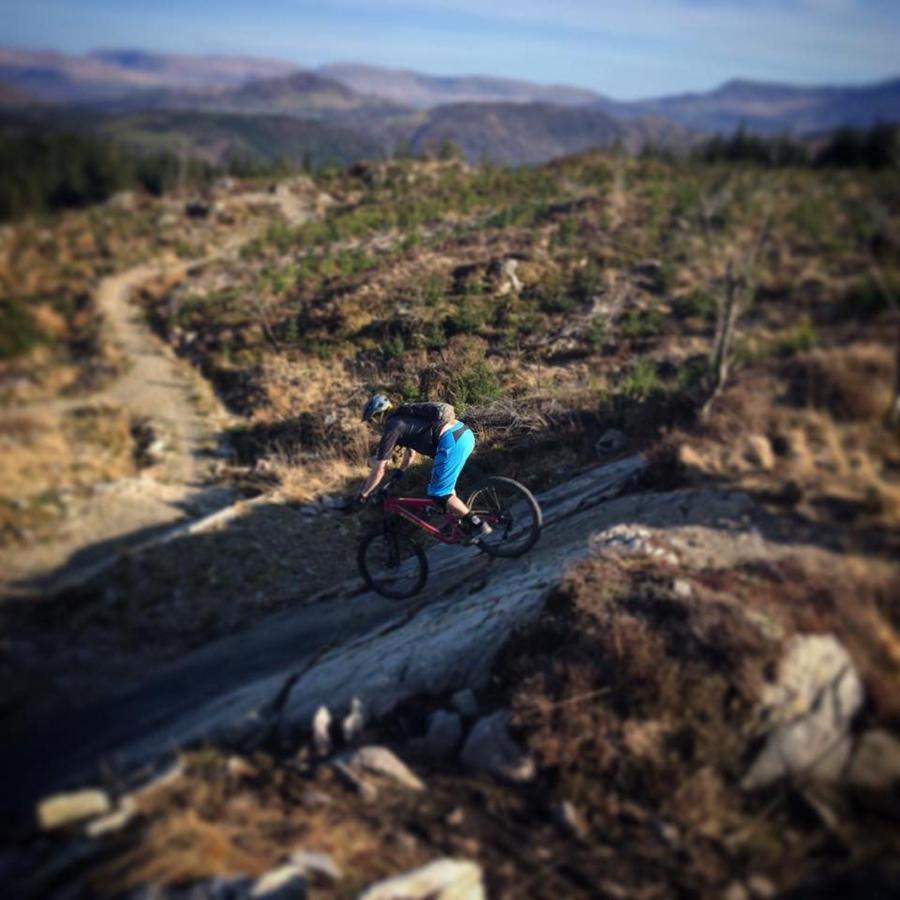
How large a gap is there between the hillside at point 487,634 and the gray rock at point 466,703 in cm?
3

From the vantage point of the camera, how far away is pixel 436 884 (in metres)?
3.81

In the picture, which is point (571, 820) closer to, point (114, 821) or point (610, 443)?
point (114, 821)

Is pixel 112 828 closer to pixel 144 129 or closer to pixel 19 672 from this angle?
pixel 19 672

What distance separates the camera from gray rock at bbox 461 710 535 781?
4.62 meters

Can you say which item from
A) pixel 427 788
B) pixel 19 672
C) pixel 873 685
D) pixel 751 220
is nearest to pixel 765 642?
pixel 873 685

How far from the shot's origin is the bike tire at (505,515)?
282 inches

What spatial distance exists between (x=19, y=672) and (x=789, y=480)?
6.26 meters

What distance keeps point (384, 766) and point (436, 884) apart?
40.8 inches

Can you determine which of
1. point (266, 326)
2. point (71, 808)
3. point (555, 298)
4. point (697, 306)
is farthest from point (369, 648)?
point (266, 326)

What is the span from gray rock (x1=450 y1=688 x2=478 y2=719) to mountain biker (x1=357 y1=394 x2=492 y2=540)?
2190mm

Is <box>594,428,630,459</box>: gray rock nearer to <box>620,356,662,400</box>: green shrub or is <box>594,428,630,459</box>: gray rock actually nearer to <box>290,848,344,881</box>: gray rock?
<box>620,356,662,400</box>: green shrub

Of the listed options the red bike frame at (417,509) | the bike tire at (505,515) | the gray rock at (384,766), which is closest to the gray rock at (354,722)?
the gray rock at (384,766)

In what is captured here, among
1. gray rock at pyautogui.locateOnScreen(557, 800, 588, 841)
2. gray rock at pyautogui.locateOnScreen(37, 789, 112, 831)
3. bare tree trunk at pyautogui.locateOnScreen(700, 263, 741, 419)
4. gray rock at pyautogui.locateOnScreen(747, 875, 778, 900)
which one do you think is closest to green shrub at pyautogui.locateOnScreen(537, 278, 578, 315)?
bare tree trunk at pyautogui.locateOnScreen(700, 263, 741, 419)

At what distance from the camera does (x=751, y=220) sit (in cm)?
768
